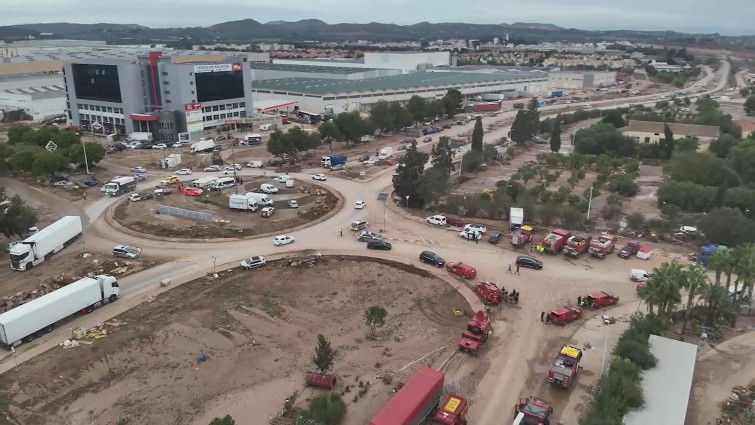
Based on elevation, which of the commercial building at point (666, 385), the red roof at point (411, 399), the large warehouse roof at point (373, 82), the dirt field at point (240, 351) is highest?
the large warehouse roof at point (373, 82)

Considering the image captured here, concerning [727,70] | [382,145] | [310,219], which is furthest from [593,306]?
[727,70]

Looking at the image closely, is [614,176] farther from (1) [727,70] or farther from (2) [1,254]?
(1) [727,70]

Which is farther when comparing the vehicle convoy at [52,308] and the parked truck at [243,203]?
the parked truck at [243,203]

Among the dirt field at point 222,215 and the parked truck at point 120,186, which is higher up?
the parked truck at point 120,186

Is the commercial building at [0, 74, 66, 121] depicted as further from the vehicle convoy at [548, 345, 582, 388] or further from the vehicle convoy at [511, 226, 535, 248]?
the vehicle convoy at [548, 345, 582, 388]

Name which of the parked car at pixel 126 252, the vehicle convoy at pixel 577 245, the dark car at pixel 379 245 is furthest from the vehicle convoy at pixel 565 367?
the parked car at pixel 126 252

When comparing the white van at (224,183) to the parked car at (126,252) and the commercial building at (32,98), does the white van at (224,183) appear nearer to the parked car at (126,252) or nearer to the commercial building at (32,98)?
the parked car at (126,252)

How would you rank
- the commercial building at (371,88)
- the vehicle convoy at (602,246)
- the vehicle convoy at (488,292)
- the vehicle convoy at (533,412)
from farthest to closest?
1. the commercial building at (371,88)
2. the vehicle convoy at (602,246)
3. the vehicle convoy at (488,292)
4. the vehicle convoy at (533,412)
